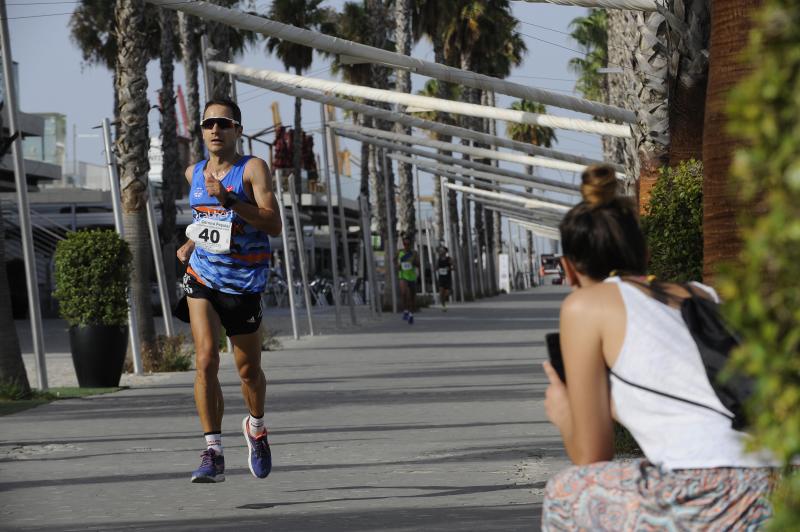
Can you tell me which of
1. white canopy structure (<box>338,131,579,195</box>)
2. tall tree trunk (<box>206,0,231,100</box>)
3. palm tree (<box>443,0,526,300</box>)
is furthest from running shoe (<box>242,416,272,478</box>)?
palm tree (<box>443,0,526,300</box>)

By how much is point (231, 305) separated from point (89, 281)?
8.05 m

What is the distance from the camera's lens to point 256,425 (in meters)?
7.33

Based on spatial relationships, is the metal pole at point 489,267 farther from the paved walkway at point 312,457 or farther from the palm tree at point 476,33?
the paved walkway at point 312,457

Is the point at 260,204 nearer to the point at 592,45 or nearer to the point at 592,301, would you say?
the point at 592,301

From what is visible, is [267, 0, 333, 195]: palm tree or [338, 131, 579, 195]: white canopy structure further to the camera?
[267, 0, 333, 195]: palm tree

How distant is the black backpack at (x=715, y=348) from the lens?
10.3ft

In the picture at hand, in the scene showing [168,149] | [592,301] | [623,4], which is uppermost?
[168,149]

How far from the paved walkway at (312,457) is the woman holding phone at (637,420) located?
9.21ft

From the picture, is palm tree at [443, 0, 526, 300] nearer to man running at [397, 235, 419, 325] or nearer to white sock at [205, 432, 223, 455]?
man running at [397, 235, 419, 325]

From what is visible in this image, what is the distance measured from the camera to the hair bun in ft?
11.1

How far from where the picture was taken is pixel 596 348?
127 inches

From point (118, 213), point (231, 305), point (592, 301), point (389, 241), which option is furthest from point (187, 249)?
point (389, 241)

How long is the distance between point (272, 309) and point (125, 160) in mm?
25784

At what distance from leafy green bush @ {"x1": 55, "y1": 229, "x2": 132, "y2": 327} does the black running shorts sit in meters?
7.77
